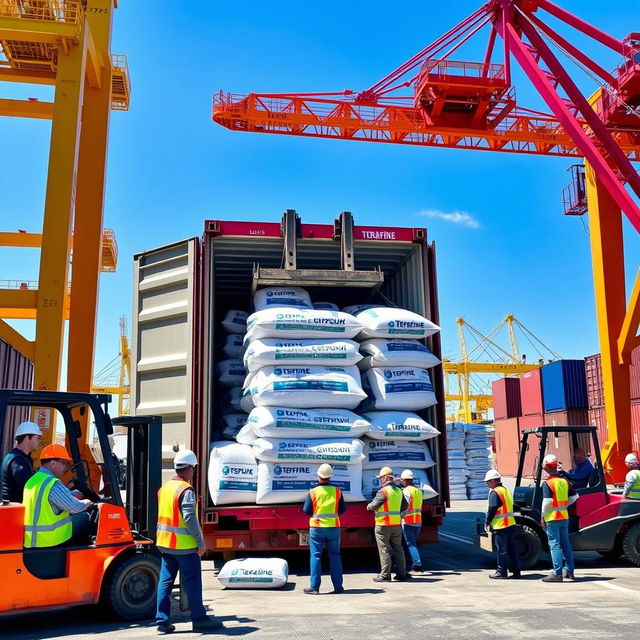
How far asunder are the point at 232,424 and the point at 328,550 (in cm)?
244

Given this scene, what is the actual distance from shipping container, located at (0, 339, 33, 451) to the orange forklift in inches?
187

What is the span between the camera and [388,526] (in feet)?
22.7

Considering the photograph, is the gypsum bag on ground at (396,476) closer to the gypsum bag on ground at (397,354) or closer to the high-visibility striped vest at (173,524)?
the gypsum bag on ground at (397,354)

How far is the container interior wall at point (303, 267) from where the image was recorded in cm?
782

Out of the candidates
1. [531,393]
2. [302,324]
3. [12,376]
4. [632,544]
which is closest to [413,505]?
[302,324]

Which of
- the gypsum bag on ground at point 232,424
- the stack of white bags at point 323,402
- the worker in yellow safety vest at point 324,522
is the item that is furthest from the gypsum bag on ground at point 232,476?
the gypsum bag on ground at point 232,424

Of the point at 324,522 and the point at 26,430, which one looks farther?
the point at 324,522

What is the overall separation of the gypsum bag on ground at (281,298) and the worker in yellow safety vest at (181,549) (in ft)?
11.4

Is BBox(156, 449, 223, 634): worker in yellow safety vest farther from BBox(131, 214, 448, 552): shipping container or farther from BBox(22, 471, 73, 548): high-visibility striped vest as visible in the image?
BBox(131, 214, 448, 552): shipping container

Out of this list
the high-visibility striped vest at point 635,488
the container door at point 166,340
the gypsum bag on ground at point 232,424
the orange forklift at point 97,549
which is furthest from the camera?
the gypsum bag on ground at point 232,424

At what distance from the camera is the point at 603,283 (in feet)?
57.2

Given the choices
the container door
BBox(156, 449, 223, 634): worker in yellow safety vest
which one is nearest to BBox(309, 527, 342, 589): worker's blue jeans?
BBox(156, 449, 223, 634): worker in yellow safety vest

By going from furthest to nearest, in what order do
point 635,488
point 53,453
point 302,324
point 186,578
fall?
point 635,488, point 302,324, point 53,453, point 186,578

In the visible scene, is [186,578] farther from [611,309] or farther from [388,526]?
[611,309]
